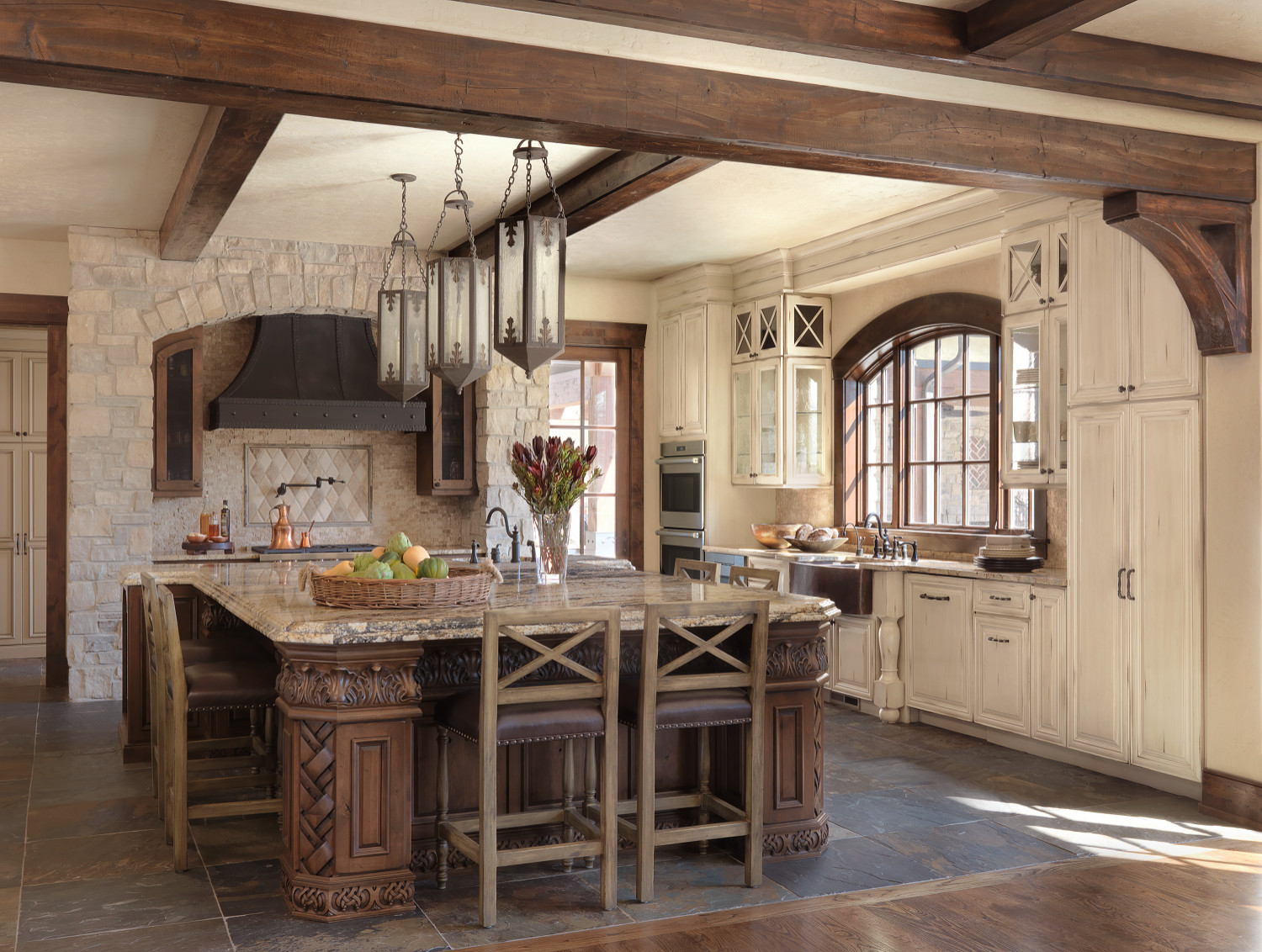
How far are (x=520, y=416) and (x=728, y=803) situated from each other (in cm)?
461

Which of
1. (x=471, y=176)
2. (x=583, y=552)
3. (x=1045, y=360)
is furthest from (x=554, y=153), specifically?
(x=583, y=552)

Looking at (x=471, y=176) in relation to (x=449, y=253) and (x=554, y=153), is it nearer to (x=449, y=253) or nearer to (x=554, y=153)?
(x=554, y=153)

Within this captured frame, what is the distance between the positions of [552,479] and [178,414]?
4128mm

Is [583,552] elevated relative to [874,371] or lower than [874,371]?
lower

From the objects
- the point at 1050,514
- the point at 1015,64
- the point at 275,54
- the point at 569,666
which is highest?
the point at 1015,64

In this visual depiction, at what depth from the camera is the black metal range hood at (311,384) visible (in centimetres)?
736

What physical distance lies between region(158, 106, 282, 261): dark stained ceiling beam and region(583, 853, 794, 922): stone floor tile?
9.66 feet

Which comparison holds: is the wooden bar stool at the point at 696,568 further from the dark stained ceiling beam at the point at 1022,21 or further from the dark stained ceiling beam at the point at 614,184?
the dark stained ceiling beam at the point at 1022,21

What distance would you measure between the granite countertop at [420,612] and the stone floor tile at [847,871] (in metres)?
0.82

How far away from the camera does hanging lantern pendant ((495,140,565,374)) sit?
3.84 meters

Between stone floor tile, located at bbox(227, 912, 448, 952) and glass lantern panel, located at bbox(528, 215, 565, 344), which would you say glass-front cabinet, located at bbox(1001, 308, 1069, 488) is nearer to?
glass lantern panel, located at bbox(528, 215, 565, 344)

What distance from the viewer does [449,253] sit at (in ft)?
25.2

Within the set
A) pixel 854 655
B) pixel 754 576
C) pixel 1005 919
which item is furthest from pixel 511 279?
pixel 854 655

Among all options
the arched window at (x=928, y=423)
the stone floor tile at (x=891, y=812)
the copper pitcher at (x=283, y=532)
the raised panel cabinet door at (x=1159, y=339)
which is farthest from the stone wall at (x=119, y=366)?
the raised panel cabinet door at (x=1159, y=339)
